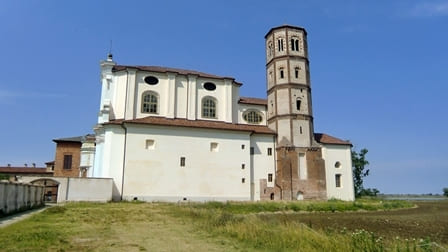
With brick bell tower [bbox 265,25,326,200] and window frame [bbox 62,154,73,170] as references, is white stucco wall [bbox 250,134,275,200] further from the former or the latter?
window frame [bbox 62,154,73,170]

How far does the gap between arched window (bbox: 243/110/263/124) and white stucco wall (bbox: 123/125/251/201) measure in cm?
474

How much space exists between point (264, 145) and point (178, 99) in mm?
11558

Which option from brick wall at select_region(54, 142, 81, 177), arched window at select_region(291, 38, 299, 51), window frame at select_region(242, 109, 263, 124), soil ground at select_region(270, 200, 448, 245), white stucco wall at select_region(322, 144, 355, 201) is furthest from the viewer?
brick wall at select_region(54, 142, 81, 177)

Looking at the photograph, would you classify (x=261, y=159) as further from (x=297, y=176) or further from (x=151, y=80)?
(x=151, y=80)

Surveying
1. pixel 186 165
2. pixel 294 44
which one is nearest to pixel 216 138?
pixel 186 165

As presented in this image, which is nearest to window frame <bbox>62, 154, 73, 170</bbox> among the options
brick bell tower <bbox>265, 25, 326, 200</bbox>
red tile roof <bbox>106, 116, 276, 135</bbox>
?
red tile roof <bbox>106, 116, 276, 135</bbox>

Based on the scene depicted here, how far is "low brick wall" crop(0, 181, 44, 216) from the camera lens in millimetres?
17062

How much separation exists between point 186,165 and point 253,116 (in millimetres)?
12269

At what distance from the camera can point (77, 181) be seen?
30000 millimetres

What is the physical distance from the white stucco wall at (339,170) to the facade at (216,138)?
0.12 meters

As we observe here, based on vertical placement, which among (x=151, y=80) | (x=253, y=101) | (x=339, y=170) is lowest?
(x=339, y=170)

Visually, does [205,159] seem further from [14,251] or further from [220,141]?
[14,251]

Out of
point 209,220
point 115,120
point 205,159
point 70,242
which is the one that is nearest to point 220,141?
point 205,159

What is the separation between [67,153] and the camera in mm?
46938
